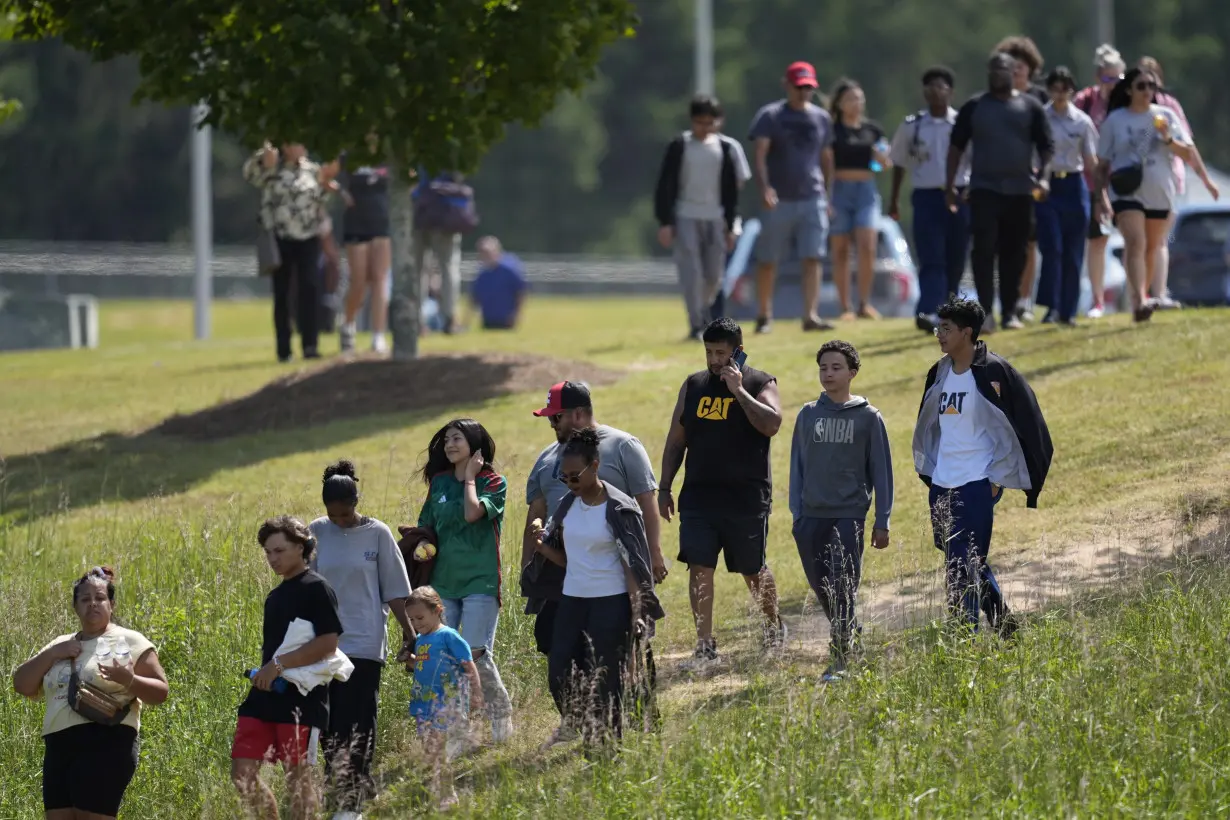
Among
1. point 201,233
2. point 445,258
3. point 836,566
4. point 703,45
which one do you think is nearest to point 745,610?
point 836,566

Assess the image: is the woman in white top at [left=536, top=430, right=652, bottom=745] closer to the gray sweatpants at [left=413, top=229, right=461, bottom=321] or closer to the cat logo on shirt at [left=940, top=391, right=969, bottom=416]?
the cat logo on shirt at [left=940, top=391, right=969, bottom=416]

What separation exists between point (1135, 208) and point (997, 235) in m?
1.08

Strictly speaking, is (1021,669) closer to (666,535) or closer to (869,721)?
(869,721)

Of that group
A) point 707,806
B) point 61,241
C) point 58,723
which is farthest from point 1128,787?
point 61,241

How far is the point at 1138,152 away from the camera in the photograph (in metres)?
16.1

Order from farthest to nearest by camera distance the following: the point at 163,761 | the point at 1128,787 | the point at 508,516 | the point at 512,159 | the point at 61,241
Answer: the point at 512,159 → the point at 61,241 → the point at 508,516 → the point at 163,761 → the point at 1128,787

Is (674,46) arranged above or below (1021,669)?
above

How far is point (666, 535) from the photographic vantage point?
1330 centimetres

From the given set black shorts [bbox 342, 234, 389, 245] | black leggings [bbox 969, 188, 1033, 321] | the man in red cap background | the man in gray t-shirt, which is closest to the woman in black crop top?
the man in red cap background

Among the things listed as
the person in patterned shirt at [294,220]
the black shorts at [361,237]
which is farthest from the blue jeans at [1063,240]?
the person in patterned shirt at [294,220]

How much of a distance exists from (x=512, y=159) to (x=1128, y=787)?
61150mm

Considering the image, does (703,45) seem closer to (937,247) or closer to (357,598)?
(937,247)

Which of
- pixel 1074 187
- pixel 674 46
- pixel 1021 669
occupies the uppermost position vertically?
pixel 674 46

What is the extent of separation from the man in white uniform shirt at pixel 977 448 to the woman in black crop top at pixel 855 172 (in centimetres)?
946
